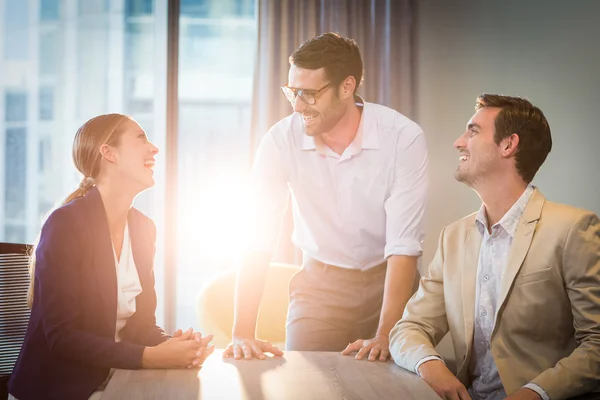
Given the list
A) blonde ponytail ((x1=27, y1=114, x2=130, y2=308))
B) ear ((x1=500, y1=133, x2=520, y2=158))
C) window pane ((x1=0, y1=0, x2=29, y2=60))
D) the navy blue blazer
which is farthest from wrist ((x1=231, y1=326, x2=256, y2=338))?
window pane ((x1=0, y1=0, x2=29, y2=60))

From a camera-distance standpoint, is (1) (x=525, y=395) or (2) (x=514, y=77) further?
(2) (x=514, y=77)

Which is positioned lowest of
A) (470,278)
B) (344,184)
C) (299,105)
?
(470,278)

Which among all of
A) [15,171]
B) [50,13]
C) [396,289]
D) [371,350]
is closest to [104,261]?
[371,350]

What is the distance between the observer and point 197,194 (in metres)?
4.27

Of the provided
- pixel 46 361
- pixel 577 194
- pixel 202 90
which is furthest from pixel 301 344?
pixel 202 90

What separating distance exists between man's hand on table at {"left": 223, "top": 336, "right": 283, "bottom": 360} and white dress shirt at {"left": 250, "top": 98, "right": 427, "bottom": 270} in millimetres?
550

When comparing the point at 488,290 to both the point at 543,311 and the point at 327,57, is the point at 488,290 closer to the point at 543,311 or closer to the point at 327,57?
the point at 543,311

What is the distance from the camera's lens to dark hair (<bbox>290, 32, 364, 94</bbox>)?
243 cm

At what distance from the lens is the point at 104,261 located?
2.02 m

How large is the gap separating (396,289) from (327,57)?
0.85 m

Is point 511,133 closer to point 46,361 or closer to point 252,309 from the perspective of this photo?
point 252,309

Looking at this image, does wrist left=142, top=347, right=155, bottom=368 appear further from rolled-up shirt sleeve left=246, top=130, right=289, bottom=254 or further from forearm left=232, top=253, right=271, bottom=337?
rolled-up shirt sleeve left=246, top=130, right=289, bottom=254

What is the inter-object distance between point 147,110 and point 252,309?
231cm

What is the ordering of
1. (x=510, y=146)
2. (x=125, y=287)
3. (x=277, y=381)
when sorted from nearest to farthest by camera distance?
(x=277, y=381)
(x=510, y=146)
(x=125, y=287)
